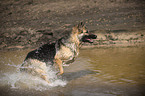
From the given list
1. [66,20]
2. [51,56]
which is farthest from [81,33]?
[66,20]

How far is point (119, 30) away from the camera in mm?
11445

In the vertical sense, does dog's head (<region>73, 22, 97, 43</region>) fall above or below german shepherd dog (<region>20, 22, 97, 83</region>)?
above

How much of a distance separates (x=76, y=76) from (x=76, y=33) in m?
1.50

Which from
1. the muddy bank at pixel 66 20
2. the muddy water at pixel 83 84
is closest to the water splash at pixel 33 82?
the muddy water at pixel 83 84

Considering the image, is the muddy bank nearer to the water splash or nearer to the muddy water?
the muddy water

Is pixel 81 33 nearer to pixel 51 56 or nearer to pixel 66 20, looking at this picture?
pixel 51 56

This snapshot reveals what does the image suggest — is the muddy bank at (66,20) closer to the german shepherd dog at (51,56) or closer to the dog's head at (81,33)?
the dog's head at (81,33)

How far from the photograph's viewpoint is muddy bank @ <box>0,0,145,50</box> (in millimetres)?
11328

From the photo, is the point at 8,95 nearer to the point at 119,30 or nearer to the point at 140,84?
the point at 140,84

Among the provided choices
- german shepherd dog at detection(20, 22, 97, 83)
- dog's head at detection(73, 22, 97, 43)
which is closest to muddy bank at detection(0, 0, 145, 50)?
dog's head at detection(73, 22, 97, 43)

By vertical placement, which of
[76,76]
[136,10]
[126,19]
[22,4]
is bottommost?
[76,76]

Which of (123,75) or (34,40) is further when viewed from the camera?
(34,40)

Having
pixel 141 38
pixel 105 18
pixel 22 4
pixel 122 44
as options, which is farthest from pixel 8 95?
pixel 22 4

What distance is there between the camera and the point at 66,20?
13641 millimetres
